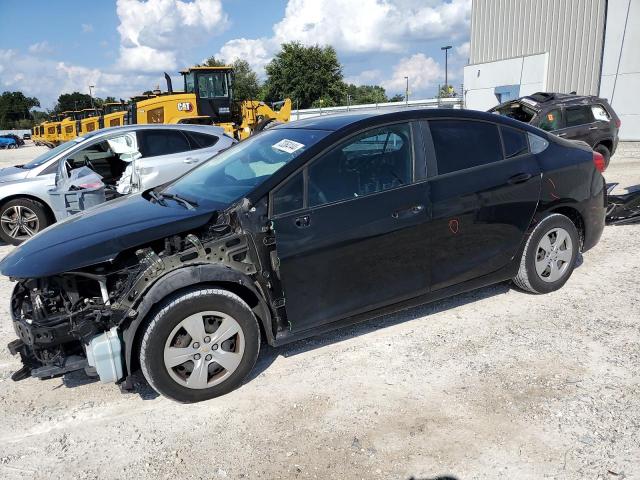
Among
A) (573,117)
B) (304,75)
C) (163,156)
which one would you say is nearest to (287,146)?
(163,156)

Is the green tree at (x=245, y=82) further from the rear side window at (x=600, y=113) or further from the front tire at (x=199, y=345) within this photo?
the front tire at (x=199, y=345)

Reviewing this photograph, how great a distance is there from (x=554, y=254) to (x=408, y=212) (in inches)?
67.5

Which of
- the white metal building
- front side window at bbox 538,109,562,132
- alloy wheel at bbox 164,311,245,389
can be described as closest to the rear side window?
front side window at bbox 538,109,562,132

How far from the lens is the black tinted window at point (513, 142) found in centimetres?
415

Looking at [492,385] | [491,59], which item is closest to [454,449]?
[492,385]

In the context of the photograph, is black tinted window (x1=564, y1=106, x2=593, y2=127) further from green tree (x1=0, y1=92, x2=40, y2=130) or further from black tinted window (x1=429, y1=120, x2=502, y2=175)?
green tree (x1=0, y1=92, x2=40, y2=130)

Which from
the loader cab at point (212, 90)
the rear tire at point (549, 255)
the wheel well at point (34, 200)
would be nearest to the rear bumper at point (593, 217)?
the rear tire at point (549, 255)

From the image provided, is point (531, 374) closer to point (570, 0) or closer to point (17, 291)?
point (17, 291)

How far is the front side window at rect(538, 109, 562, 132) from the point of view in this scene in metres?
9.87

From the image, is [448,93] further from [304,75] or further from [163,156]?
[163,156]

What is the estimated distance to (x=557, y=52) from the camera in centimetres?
2358

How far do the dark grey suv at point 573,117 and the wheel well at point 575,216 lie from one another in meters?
5.82

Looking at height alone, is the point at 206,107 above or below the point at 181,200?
above

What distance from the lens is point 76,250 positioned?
2.99m
